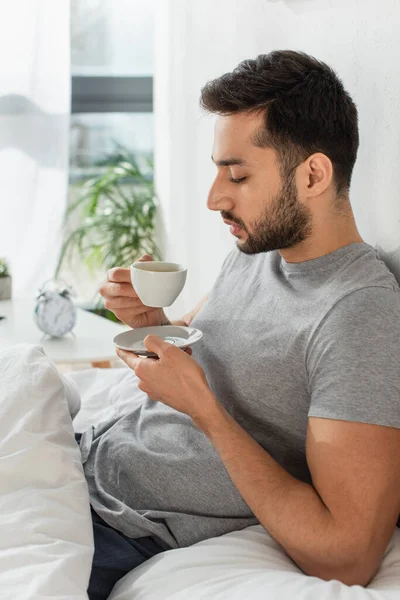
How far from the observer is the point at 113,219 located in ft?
12.9

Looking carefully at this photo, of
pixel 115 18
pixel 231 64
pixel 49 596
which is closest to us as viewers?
pixel 49 596

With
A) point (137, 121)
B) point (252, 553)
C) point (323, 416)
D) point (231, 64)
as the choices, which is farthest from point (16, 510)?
point (137, 121)

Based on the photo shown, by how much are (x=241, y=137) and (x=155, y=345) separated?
1.37ft

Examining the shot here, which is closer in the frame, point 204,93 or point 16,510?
point 16,510

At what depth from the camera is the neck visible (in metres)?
1.51

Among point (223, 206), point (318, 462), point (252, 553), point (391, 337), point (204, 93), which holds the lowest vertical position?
point (252, 553)

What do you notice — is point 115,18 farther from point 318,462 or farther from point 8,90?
point 318,462

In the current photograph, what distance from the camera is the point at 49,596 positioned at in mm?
1137

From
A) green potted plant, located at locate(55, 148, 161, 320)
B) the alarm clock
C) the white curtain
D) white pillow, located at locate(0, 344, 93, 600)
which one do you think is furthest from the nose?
the white curtain

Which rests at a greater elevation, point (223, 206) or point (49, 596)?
point (223, 206)

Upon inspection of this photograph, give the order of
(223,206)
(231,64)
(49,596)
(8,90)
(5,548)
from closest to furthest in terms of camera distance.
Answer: (49,596)
(5,548)
(223,206)
(231,64)
(8,90)

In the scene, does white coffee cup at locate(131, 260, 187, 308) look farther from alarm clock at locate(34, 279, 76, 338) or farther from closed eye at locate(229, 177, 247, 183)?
alarm clock at locate(34, 279, 76, 338)

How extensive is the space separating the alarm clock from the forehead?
1161mm

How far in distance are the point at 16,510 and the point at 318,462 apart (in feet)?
1.56
